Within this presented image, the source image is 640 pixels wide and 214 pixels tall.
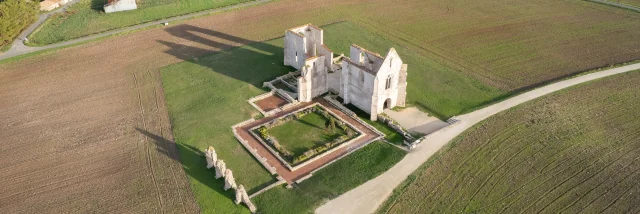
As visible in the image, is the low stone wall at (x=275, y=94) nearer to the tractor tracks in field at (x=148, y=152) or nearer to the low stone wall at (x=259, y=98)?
the low stone wall at (x=259, y=98)

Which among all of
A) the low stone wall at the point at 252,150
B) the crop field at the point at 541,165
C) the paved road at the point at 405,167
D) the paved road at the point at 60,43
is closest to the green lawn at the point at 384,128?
the paved road at the point at 405,167

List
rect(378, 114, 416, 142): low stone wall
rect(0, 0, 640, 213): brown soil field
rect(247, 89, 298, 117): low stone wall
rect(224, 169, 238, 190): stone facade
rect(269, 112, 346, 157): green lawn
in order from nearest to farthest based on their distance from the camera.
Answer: rect(224, 169, 238, 190): stone facade → rect(0, 0, 640, 213): brown soil field → rect(269, 112, 346, 157): green lawn → rect(378, 114, 416, 142): low stone wall → rect(247, 89, 298, 117): low stone wall

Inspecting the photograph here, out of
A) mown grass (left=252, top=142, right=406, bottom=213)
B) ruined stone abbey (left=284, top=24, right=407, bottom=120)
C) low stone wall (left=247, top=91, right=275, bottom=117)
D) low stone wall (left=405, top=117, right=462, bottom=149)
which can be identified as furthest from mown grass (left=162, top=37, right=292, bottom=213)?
low stone wall (left=405, top=117, right=462, bottom=149)

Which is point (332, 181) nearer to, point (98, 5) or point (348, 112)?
point (348, 112)

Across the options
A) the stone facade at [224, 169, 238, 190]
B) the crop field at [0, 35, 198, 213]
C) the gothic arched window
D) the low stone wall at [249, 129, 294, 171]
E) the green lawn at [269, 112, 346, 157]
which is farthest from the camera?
the gothic arched window

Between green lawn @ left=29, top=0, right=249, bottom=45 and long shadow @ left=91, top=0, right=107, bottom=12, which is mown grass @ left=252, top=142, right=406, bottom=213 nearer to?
green lawn @ left=29, top=0, right=249, bottom=45
